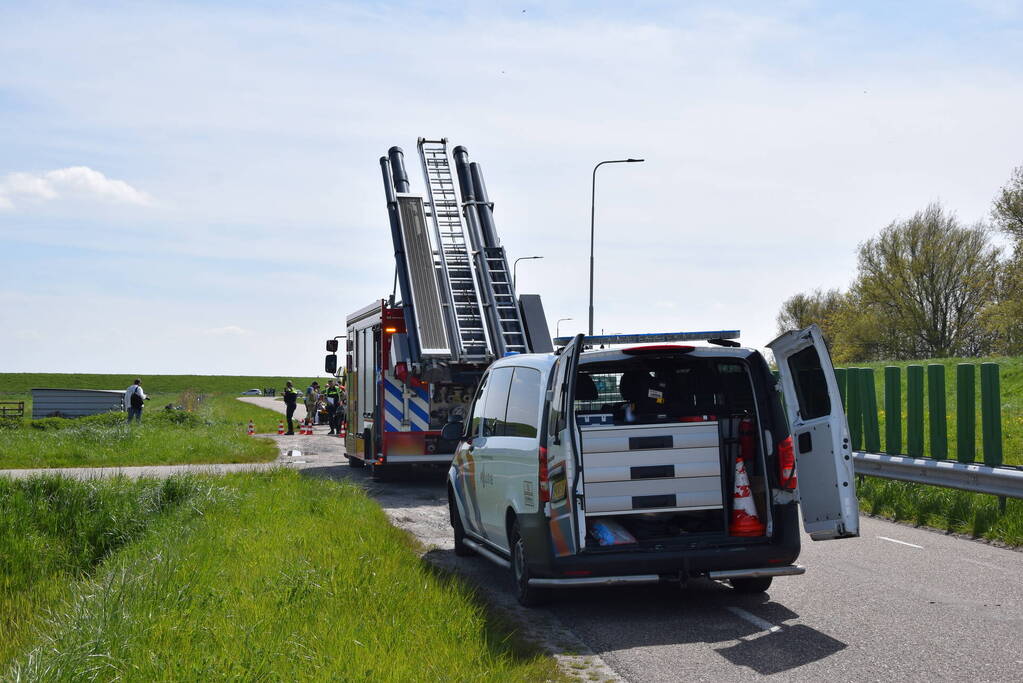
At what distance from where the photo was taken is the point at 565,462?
24.9 feet

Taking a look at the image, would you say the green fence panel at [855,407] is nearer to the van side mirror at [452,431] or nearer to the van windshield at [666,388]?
the van side mirror at [452,431]

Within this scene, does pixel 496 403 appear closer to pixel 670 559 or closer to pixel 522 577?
pixel 522 577

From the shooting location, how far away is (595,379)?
878 centimetres

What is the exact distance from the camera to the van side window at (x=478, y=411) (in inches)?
400

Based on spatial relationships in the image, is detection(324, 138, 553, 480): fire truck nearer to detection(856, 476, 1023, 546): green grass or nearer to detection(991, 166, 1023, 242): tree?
detection(856, 476, 1023, 546): green grass

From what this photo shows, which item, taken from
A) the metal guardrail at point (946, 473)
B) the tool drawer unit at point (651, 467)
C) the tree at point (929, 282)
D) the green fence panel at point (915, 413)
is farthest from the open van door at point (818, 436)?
the tree at point (929, 282)

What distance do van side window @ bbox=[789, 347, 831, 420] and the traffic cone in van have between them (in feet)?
2.10

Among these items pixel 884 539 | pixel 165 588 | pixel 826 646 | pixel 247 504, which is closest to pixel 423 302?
pixel 247 504

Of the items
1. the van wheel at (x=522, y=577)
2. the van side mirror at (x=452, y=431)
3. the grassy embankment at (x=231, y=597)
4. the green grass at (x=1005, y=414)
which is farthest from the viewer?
the green grass at (x=1005, y=414)

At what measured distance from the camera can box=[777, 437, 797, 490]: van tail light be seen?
792 centimetres

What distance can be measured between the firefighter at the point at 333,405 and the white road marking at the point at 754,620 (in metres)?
28.0

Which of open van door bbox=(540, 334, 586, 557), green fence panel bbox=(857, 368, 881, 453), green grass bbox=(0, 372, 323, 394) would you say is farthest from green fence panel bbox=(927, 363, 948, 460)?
green grass bbox=(0, 372, 323, 394)

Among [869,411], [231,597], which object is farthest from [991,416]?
[231,597]

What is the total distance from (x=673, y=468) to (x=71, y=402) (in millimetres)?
46889
